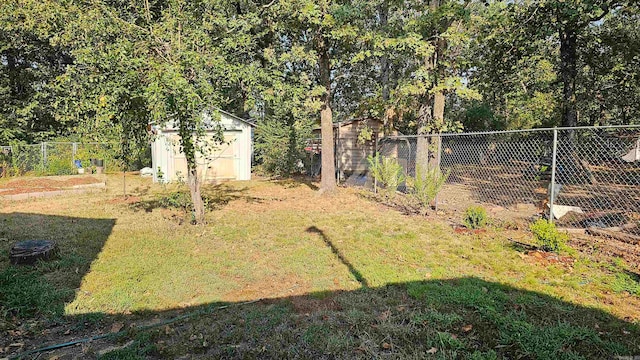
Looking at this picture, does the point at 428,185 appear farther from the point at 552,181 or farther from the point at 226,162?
the point at 226,162

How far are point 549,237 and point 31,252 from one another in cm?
665

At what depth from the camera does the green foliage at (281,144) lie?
1459 centimetres

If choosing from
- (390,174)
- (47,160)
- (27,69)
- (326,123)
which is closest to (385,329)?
(390,174)

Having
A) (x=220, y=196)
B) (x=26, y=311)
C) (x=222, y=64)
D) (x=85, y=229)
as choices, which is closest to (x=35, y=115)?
(x=220, y=196)

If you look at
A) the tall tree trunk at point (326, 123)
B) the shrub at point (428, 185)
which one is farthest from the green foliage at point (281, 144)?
the shrub at point (428, 185)

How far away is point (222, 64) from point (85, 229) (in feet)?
12.5

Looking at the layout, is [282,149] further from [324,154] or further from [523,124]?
[523,124]

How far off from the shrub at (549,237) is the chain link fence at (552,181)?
836 mm

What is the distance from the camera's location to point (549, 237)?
465 centimetres

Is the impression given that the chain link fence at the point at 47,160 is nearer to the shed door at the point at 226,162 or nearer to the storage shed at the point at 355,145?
the shed door at the point at 226,162

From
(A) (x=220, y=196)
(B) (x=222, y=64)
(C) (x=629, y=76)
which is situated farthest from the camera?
(C) (x=629, y=76)

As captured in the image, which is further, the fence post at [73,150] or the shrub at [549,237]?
the fence post at [73,150]

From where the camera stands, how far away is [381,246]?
5250mm

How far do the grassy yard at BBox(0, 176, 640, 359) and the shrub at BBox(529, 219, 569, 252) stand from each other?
25 centimetres
